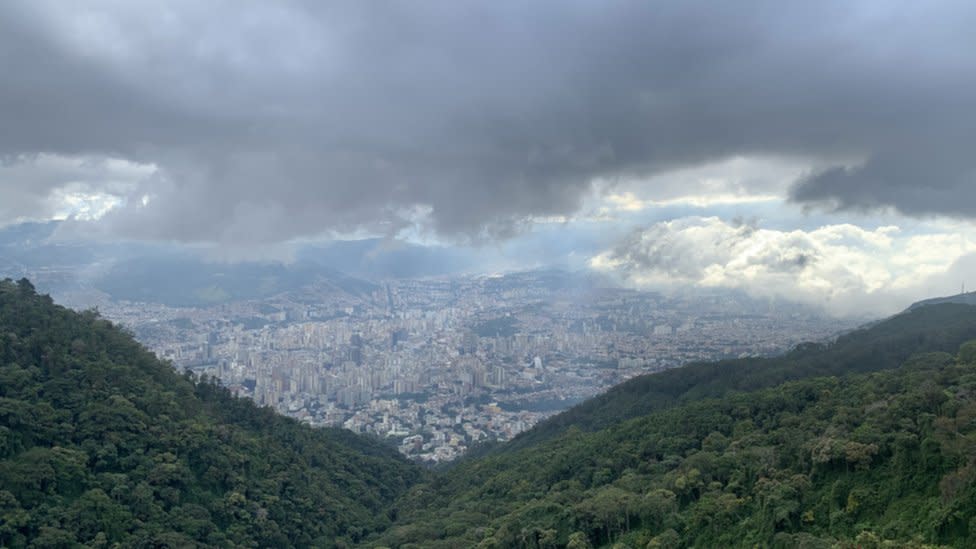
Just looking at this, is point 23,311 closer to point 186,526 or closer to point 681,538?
point 186,526

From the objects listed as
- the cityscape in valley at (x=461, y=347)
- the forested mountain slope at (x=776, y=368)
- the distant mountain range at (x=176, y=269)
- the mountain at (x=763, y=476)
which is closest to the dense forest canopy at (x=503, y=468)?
the mountain at (x=763, y=476)

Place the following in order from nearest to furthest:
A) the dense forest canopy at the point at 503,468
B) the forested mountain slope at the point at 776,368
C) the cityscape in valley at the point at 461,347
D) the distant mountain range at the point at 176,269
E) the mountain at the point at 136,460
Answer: the dense forest canopy at the point at 503,468 < the mountain at the point at 136,460 < the forested mountain slope at the point at 776,368 < the cityscape in valley at the point at 461,347 < the distant mountain range at the point at 176,269

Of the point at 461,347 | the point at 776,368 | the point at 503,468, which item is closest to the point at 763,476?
the point at 503,468

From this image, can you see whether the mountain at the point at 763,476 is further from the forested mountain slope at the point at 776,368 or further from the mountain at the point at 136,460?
the mountain at the point at 136,460

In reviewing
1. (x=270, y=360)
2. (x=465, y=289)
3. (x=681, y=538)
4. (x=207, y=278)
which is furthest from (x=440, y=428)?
(x=207, y=278)

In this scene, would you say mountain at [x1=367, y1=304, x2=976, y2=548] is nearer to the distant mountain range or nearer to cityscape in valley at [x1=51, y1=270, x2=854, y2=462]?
cityscape in valley at [x1=51, y1=270, x2=854, y2=462]

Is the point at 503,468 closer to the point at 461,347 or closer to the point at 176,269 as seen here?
the point at 461,347
